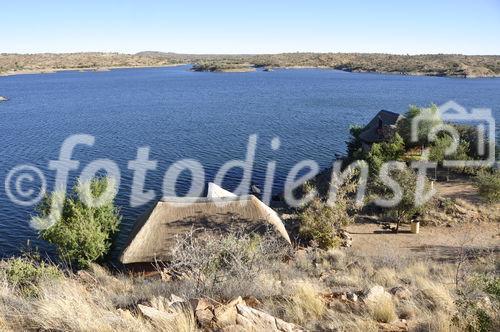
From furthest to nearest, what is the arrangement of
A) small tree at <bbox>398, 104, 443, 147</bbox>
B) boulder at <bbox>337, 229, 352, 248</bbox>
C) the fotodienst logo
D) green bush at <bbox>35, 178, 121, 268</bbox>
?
small tree at <bbox>398, 104, 443, 147</bbox> → the fotodienst logo → boulder at <bbox>337, 229, 352, 248</bbox> → green bush at <bbox>35, 178, 121, 268</bbox>

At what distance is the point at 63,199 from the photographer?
21109 millimetres

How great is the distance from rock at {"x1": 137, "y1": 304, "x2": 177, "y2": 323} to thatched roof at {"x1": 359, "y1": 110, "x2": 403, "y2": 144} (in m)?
34.9

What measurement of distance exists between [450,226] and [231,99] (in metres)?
63.8

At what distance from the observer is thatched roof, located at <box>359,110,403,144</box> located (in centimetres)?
4034

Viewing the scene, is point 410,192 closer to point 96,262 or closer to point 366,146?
point 366,146

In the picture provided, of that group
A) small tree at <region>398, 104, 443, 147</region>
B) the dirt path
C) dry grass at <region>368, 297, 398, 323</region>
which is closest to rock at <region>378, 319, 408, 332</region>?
dry grass at <region>368, 297, 398, 323</region>

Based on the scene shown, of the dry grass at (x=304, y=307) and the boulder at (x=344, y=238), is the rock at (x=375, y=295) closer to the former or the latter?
the dry grass at (x=304, y=307)

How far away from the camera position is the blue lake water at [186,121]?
41.7 meters

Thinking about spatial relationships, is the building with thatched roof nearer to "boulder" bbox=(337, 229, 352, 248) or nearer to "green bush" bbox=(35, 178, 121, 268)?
"boulder" bbox=(337, 229, 352, 248)

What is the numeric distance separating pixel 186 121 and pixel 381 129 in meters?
30.8

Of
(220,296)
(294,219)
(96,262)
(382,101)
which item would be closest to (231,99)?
(382,101)

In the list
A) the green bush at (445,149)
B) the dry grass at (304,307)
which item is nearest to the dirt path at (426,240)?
the green bush at (445,149)

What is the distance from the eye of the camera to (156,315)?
728cm

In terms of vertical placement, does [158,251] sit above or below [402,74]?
below
